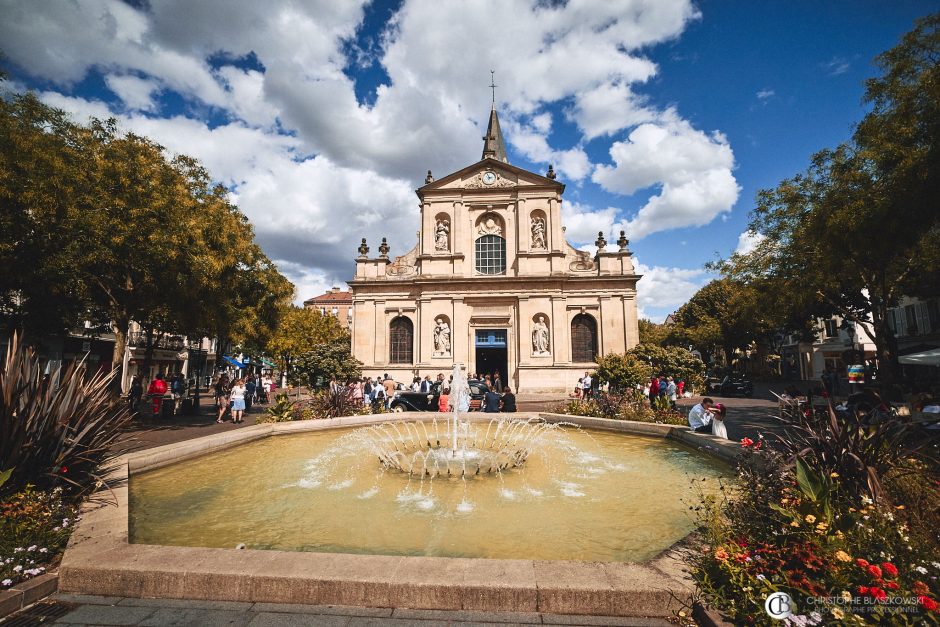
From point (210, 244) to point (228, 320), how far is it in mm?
2720

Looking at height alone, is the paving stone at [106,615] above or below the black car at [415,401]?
below

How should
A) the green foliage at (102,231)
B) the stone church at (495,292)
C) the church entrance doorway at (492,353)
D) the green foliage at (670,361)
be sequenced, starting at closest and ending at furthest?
the green foliage at (102,231) < the green foliage at (670,361) < the stone church at (495,292) < the church entrance doorway at (492,353)

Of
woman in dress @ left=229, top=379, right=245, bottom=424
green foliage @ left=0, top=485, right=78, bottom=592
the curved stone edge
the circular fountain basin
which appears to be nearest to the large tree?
the circular fountain basin

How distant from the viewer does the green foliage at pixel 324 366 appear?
71.7 ft

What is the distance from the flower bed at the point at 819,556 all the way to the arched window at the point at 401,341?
25.8m

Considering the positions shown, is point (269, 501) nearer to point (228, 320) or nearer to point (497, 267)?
point (228, 320)

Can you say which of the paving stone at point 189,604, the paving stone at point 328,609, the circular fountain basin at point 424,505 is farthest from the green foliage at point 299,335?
the paving stone at point 328,609

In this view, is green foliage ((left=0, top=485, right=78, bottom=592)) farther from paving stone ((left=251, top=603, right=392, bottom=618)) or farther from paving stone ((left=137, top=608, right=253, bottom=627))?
paving stone ((left=251, top=603, right=392, bottom=618))

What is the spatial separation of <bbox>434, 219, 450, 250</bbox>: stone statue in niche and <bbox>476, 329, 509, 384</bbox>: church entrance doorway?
255 inches

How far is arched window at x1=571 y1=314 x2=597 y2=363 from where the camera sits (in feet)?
90.5

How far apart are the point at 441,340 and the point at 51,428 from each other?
23.2 meters
